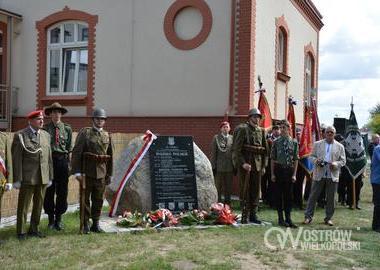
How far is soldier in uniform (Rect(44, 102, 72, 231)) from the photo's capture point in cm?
828

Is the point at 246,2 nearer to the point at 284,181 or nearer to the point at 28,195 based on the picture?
the point at 284,181

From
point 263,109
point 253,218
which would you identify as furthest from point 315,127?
point 253,218

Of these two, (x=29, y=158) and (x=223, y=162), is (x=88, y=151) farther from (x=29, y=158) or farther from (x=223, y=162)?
(x=223, y=162)

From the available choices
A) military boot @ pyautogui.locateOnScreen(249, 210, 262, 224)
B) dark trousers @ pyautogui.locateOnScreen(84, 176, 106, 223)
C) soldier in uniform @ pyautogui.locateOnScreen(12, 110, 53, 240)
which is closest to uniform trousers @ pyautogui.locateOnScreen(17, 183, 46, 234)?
soldier in uniform @ pyautogui.locateOnScreen(12, 110, 53, 240)

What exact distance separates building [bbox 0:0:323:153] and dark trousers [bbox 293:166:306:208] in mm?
2183

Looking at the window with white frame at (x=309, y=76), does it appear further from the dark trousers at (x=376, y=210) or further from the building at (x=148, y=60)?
the dark trousers at (x=376, y=210)

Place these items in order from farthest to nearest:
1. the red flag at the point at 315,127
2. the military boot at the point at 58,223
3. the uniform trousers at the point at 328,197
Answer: the red flag at the point at 315,127, the uniform trousers at the point at 328,197, the military boot at the point at 58,223

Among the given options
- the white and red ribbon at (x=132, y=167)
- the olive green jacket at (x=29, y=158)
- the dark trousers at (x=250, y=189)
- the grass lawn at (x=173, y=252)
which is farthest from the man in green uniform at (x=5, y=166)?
the dark trousers at (x=250, y=189)

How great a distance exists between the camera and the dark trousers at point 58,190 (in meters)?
8.33

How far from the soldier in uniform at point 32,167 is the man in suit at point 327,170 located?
4775mm

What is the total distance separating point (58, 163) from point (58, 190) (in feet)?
1.56

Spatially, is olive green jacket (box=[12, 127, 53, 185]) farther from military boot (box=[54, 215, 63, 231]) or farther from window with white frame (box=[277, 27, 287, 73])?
window with white frame (box=[277, 27, 287, 73])

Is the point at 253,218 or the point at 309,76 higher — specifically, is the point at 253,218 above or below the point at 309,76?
below

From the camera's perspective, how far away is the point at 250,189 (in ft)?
30.4
